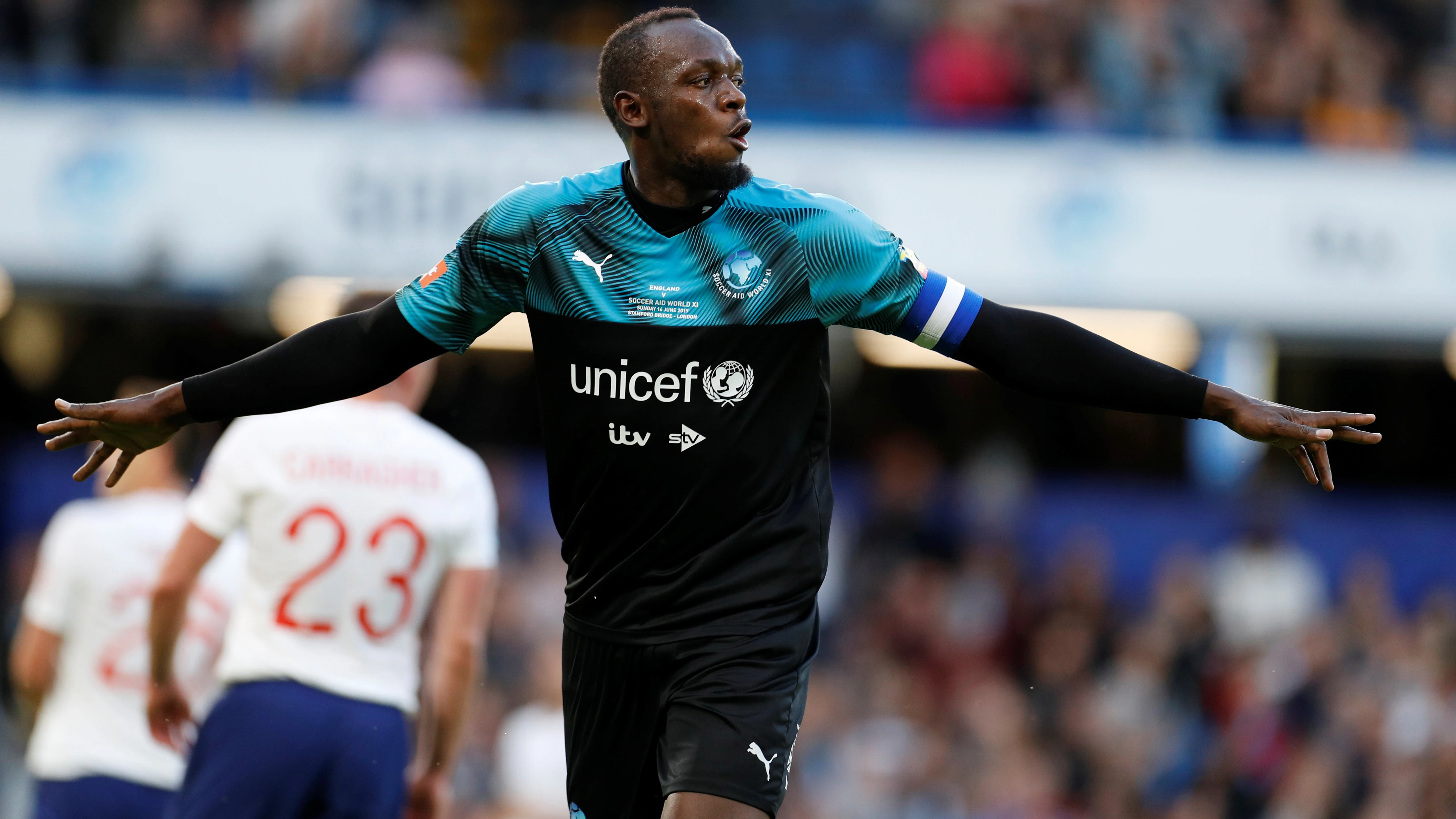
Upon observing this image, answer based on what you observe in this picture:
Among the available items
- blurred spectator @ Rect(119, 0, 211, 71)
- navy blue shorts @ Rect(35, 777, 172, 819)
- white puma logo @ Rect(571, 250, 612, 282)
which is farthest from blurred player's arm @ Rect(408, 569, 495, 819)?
blurred spectator @ Rect(119, 0, 211, 71)

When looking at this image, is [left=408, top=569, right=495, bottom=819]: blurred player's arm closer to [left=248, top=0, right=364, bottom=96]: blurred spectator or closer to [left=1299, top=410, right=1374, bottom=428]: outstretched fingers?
[left=1299, top=410, right=1374, bottom=428]: outstretched fingers

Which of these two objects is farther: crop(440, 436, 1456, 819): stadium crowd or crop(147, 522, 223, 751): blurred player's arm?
crop(440, 436, 1456, 819): stadium crowd

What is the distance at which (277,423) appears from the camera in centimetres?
544

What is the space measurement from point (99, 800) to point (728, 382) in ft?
10.9

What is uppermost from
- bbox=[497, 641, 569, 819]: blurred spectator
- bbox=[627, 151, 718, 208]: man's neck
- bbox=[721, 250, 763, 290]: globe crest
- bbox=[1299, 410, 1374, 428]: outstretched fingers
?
bbox=[627, 151, 718, 208]: man's neck

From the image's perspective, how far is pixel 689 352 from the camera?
4.09 metres

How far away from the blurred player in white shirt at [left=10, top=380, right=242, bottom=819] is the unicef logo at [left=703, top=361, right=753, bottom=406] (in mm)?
2829

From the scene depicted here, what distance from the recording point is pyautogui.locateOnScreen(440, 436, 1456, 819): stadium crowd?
34.7ft

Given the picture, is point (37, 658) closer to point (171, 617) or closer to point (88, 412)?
point (171, 617)

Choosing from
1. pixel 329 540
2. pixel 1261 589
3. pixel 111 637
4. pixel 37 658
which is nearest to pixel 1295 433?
pixel 329 540

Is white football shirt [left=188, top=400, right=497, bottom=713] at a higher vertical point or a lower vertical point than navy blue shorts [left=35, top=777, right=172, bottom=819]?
higher

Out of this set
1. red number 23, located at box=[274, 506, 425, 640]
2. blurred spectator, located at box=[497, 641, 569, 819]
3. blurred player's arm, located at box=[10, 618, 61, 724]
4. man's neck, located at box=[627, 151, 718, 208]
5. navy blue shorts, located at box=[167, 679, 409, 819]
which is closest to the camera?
man's neck, located at box=[627, 151, 718, 208]

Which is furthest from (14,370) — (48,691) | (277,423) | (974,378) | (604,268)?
(604,268)

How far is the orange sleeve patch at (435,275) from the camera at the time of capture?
425cm
